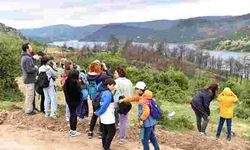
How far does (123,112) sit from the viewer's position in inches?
387

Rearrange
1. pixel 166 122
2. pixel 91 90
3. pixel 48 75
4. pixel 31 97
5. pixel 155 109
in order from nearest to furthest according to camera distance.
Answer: pixel 155 109
pixel 91 90
pixel 48 75
pixel 31 97
pixel 166 122

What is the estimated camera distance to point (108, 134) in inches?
368

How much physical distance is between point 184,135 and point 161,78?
17355mm

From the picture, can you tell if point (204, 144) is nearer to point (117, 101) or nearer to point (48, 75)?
point (117, 101)

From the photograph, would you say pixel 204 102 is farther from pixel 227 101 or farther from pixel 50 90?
pixel 50 90

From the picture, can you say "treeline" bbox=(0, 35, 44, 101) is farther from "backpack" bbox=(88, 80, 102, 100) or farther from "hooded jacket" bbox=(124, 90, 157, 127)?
"hooded jacket" bbox=(124, 90, 157, 127)

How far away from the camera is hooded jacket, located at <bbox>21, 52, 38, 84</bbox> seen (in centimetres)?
1151

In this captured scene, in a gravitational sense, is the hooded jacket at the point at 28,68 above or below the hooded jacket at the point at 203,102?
above

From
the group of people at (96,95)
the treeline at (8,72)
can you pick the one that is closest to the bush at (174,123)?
the group of people at (96,95)

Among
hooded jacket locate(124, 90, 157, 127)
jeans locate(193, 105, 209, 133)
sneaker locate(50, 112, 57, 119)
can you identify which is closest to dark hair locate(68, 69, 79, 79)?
hooded jacket locate(124, 90, 157, 127)

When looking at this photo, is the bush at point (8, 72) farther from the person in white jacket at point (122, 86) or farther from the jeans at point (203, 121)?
the person in white jacket at point (122, 86)

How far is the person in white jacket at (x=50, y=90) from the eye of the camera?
11391mm

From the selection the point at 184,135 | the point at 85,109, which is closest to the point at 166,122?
the point at 184,135

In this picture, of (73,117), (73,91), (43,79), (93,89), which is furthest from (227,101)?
(43,79)
